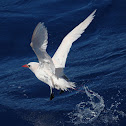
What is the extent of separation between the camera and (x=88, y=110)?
8.24m

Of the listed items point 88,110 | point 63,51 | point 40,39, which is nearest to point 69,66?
point 63,51

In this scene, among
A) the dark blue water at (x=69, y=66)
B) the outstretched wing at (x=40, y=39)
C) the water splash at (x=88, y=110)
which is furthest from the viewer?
the dark blue water at (x=69, y=66)

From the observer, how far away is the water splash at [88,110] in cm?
787

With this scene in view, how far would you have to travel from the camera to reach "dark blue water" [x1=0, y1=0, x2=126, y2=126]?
26.8ft

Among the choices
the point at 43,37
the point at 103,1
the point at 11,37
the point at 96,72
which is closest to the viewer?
the point at 43,37

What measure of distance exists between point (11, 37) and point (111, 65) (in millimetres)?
5620

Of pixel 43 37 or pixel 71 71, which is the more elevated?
pixel 43 37

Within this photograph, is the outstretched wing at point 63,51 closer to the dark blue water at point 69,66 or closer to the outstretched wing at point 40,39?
the outstretched wing at point 40,39

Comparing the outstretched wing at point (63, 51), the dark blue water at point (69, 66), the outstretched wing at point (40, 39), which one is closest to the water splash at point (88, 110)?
the dark blue water at point (69, 66)

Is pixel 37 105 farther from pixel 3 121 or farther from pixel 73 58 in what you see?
pixel 73 58

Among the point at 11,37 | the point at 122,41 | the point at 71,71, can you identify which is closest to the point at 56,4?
the point at 11,37

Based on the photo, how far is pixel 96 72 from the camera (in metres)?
10.0

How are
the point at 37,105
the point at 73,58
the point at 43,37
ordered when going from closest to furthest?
the point at 43,37 → the point at 37,105 → the point at 73,58

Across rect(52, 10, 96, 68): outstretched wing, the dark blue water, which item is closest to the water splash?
the dark blue water
